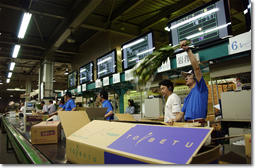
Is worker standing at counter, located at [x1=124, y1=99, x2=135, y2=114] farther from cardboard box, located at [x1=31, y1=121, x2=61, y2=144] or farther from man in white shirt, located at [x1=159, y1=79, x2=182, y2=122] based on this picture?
cardboard box, located at [x1=31, y1=121, x2=61, y2=144]

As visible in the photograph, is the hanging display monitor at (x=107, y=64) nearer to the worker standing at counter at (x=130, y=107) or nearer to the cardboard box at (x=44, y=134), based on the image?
the worker standing at counter at (x=130, y=107)

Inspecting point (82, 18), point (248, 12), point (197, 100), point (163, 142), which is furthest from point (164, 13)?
point (163, 142)

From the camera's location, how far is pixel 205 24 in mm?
2680

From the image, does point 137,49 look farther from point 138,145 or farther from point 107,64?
point 138,145

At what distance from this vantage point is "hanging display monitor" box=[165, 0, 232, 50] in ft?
8.11

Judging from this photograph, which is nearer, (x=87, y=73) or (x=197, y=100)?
(x=197, y=100)

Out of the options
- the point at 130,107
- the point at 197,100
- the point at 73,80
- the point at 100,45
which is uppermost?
the point at 100,45

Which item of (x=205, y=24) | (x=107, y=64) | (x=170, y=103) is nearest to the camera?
(x=170, y=103)

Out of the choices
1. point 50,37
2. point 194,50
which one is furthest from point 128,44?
point 50,37

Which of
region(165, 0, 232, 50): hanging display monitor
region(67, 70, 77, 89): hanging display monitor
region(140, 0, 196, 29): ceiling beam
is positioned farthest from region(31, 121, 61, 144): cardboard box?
region(140, 0, 196, 29): ceiling beam

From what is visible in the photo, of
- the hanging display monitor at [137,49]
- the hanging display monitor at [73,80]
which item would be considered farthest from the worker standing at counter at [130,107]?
the hanging display monitor at [73,80]

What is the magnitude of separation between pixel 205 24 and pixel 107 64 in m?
3.04

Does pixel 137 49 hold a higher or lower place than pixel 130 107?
higher

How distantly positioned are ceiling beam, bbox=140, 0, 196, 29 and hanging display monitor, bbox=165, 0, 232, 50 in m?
3.93
